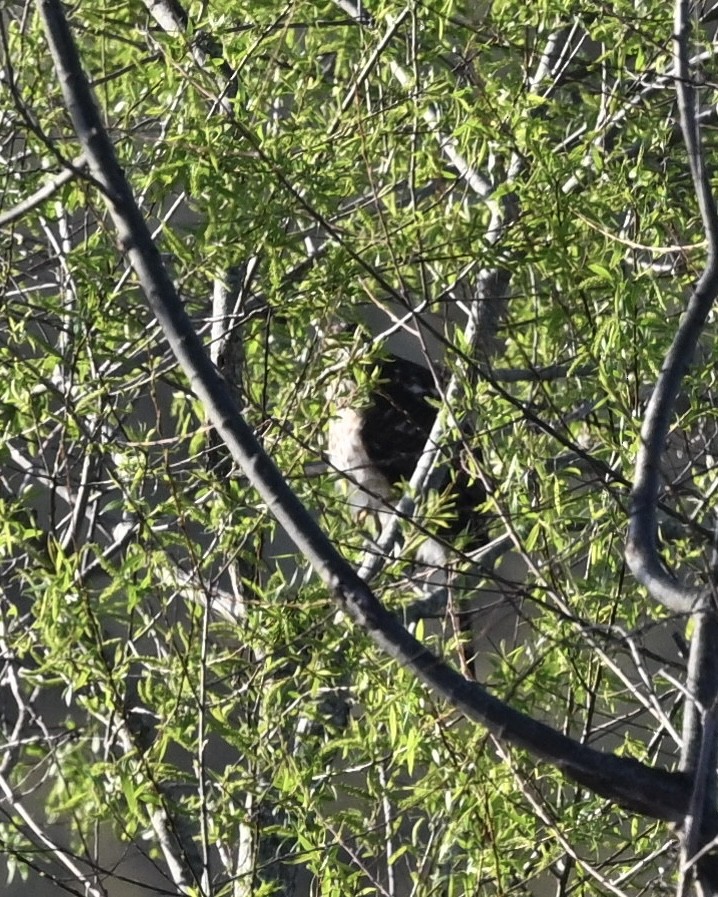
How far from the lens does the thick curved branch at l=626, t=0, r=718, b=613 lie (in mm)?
1292

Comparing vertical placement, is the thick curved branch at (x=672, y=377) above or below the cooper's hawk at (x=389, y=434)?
below

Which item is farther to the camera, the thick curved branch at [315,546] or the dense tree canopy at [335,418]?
the dense tree canopy at [335,418]

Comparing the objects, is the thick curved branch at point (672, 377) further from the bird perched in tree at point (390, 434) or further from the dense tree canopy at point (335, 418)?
the bird perched in tree at point (390, 434)

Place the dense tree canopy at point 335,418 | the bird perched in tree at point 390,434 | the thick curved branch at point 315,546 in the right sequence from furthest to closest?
the bird perched in tree at point 390,434
the dense tree canopy at point 335,418
the thick curved branch at point 315,546

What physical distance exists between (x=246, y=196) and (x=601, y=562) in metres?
0.75

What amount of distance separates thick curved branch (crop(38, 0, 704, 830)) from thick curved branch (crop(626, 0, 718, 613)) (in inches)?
7.2

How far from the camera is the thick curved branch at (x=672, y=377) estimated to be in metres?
1.29

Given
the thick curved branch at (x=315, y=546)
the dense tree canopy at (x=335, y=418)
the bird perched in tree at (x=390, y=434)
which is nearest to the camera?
the thick curved branch at (x=315, y=546)

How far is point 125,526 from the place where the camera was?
2.33 m

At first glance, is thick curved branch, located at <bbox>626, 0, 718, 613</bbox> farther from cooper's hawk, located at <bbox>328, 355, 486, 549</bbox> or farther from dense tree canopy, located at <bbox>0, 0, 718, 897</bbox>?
cooper's hawk, located at <bbox>328, 355, 486, 549</bbox>

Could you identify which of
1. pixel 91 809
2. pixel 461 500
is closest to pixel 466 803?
pixel 91 809

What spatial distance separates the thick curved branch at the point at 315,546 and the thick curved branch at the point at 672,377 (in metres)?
0.18

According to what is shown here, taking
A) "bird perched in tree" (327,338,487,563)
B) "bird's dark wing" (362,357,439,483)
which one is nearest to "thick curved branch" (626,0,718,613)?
"bird perched in tree" (327,338,487,563)

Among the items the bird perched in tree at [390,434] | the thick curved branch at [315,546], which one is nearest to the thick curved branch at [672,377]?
the thick curved branch at [315,546]
